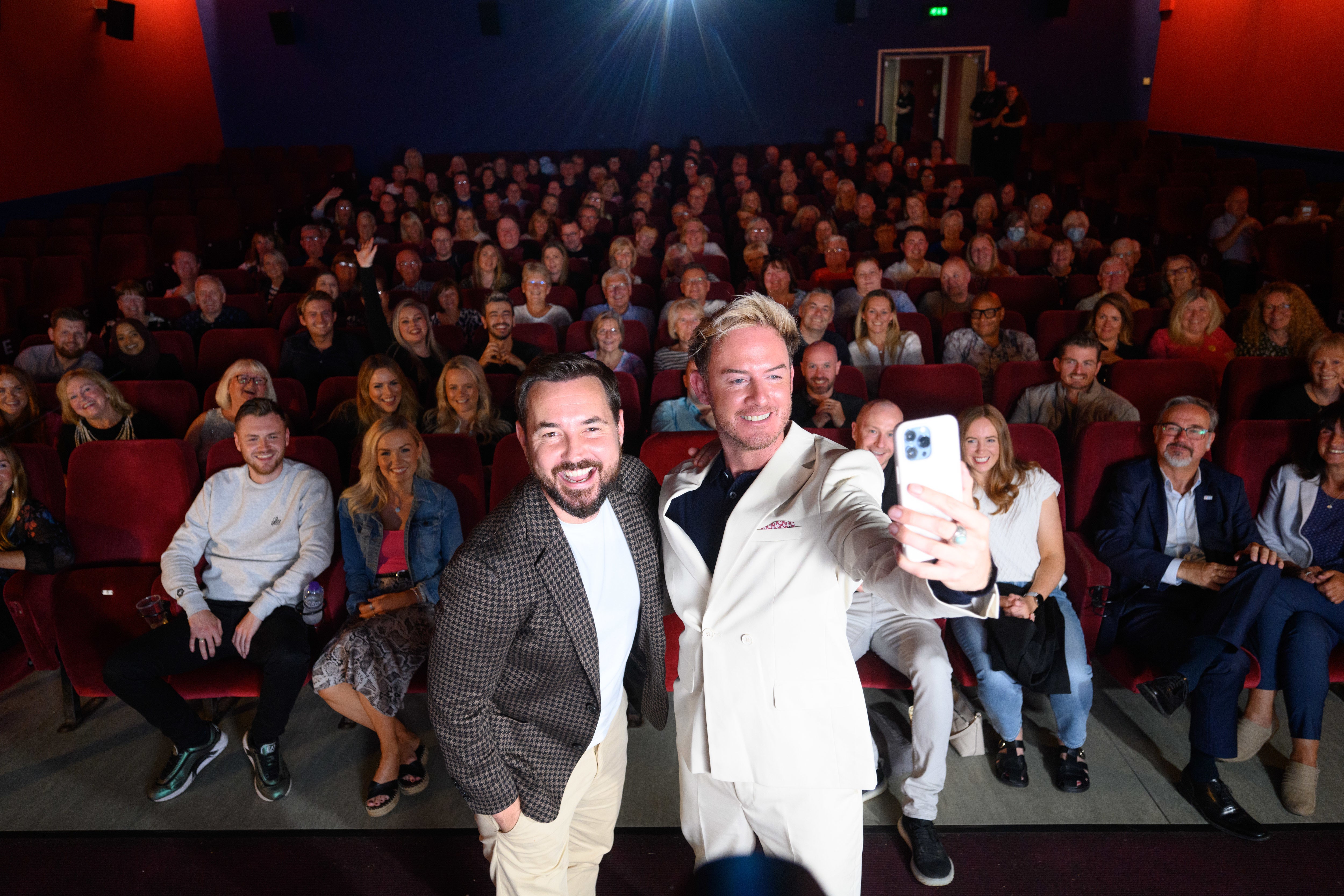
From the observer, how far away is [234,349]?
4062mm

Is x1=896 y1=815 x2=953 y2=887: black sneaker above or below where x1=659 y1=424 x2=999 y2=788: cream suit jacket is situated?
below

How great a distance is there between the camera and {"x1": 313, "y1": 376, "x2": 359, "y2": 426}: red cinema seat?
131 inches

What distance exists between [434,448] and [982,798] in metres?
2.01

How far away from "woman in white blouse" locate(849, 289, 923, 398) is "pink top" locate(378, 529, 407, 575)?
2330 millimetres

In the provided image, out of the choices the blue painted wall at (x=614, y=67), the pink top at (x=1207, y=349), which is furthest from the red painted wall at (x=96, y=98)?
the pink top at (x=1207, y=349)

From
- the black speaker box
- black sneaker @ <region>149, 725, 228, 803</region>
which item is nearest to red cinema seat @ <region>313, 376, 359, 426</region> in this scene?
black sneaker @ <region>149, 725, 228, 803</region>

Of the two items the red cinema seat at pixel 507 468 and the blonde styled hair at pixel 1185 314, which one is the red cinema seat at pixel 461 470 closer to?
the red cinema seat at pixel 507 468

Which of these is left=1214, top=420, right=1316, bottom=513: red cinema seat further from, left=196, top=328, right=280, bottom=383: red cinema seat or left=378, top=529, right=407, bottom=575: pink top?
left=196, top=328, right=280, bottom=383: red cinema seat

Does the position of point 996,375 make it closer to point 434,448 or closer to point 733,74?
point 434,448

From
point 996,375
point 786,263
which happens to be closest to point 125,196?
point 786,263

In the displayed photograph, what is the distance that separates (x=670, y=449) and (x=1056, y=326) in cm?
260

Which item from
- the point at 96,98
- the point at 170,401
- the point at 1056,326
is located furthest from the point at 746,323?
the point at 96,98

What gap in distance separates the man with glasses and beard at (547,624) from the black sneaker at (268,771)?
1.12 m

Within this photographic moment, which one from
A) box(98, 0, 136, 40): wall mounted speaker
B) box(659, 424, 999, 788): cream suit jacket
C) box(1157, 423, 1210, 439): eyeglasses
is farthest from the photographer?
box(98, 0, 136, 40): wall mounted speaker
